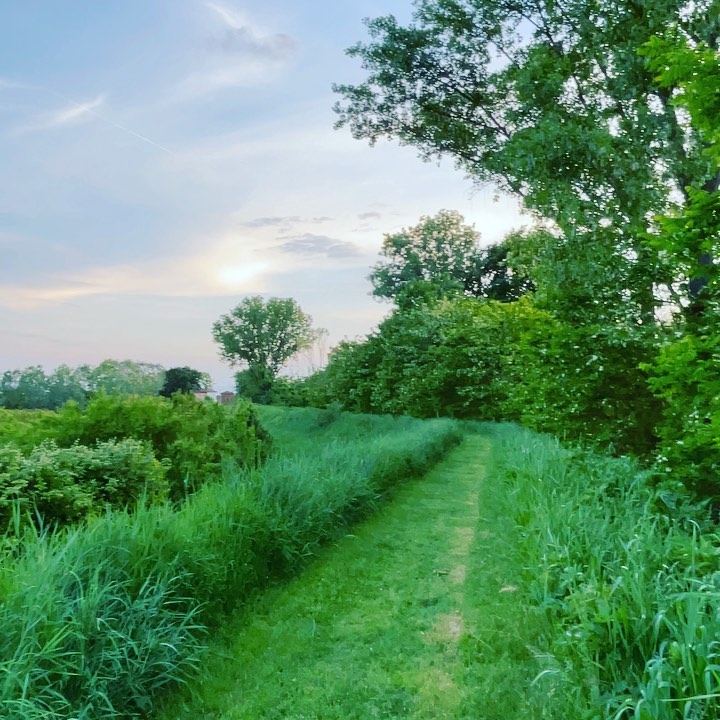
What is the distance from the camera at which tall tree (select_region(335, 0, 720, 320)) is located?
10.0m

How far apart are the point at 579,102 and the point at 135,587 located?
1232 cm

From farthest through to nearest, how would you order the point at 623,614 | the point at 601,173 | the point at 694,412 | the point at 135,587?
the point at 601,173 < the point at 694,412 < the point at 135,587 < the point at 623,614

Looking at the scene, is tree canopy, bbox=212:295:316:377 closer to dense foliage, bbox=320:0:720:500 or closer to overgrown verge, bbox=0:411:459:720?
dense foliage, bbox=320:0:720:500

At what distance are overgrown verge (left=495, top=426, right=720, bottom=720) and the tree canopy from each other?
40.9 m

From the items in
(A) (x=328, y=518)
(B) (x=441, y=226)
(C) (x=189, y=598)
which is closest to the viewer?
(C) (x=189, y=598)

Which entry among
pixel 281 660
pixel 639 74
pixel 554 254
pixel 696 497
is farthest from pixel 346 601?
pixel 639 74

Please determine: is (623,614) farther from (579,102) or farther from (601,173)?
(579,102)

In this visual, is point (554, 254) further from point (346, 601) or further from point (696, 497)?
point (346, 601)

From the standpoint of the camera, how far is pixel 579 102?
12414 mm

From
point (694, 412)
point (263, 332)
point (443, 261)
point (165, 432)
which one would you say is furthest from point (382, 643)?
point (263, 332)

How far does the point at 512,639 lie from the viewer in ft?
12.5

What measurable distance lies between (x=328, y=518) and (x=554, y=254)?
7068 mm

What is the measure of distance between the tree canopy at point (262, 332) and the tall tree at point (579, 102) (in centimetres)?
3073

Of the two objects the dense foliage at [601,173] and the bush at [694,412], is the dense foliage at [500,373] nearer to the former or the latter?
the dense foliage at [601,173]
